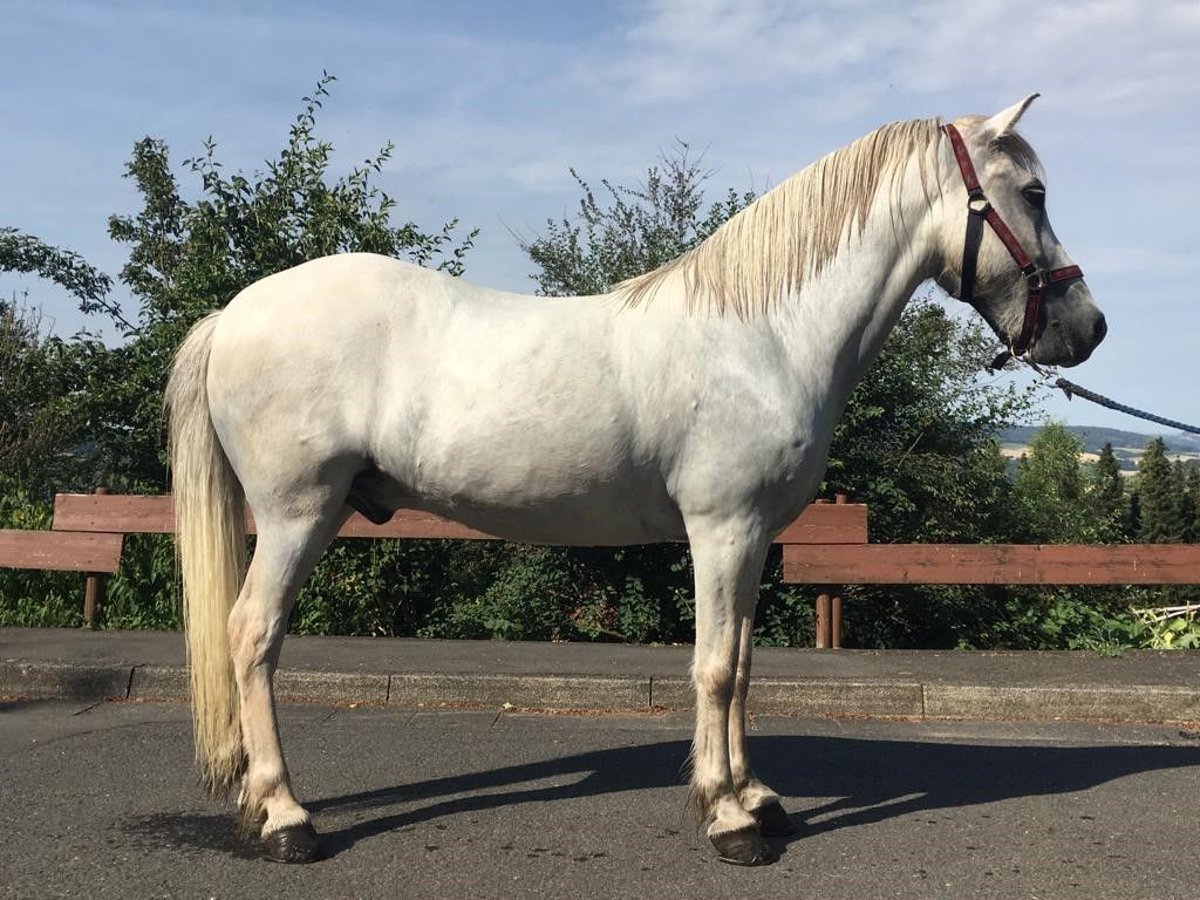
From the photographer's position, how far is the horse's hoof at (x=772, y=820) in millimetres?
3467

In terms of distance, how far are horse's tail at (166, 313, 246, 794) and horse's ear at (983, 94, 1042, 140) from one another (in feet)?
9.35

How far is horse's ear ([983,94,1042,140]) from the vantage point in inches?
134

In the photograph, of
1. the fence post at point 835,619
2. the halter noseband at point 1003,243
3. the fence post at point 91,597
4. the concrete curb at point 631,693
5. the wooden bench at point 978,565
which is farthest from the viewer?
the fence post at point 91,597

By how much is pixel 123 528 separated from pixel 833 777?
531cm

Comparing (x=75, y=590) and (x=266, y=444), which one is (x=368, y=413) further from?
(x=75, y=590)

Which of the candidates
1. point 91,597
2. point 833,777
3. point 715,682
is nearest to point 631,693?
point 833,777

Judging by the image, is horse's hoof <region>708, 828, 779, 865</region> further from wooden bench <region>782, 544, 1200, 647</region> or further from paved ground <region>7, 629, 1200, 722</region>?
wooden bench <region>782, 544, 1200, 647</region>

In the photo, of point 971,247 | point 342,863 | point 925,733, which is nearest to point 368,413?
point 342,863

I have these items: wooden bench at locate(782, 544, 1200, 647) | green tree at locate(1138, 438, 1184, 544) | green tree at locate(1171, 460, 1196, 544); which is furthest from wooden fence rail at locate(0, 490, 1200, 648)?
green tree at locate(1171, 460, 1196, 544)

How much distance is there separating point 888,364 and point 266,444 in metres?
5.92

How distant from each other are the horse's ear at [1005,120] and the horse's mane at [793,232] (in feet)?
0.56

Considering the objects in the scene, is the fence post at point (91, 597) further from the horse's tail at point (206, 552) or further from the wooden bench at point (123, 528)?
the horse's tail at point (206, 552)

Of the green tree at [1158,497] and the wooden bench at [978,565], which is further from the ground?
the green tree at [1158,497]

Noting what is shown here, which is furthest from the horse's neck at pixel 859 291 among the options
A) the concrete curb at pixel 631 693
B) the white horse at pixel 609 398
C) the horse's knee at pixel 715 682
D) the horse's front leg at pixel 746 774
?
the concrete curb at pixel 631 693
